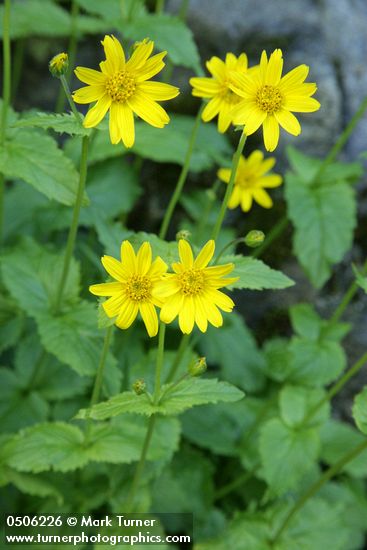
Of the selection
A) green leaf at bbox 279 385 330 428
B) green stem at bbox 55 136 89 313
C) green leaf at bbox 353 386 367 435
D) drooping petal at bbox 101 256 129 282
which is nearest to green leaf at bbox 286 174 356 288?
green leaf at bbox 279 385 330 428

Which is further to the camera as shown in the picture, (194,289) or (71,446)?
(71,446)

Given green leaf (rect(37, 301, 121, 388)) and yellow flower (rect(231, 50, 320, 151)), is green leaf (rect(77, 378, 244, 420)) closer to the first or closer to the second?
green leaf (rect(37, 301, 121, 388))

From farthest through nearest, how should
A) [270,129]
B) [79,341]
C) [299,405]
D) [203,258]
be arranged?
[299,405], [79,341], [270,129], [203,258]

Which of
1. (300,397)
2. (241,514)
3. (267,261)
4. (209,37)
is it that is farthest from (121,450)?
(209,37)

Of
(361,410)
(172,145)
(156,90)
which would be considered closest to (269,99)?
(156,90)

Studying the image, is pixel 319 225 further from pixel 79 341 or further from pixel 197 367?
pixel 197 367

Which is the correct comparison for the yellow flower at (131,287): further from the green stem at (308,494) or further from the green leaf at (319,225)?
the green leaf at (319,225)
